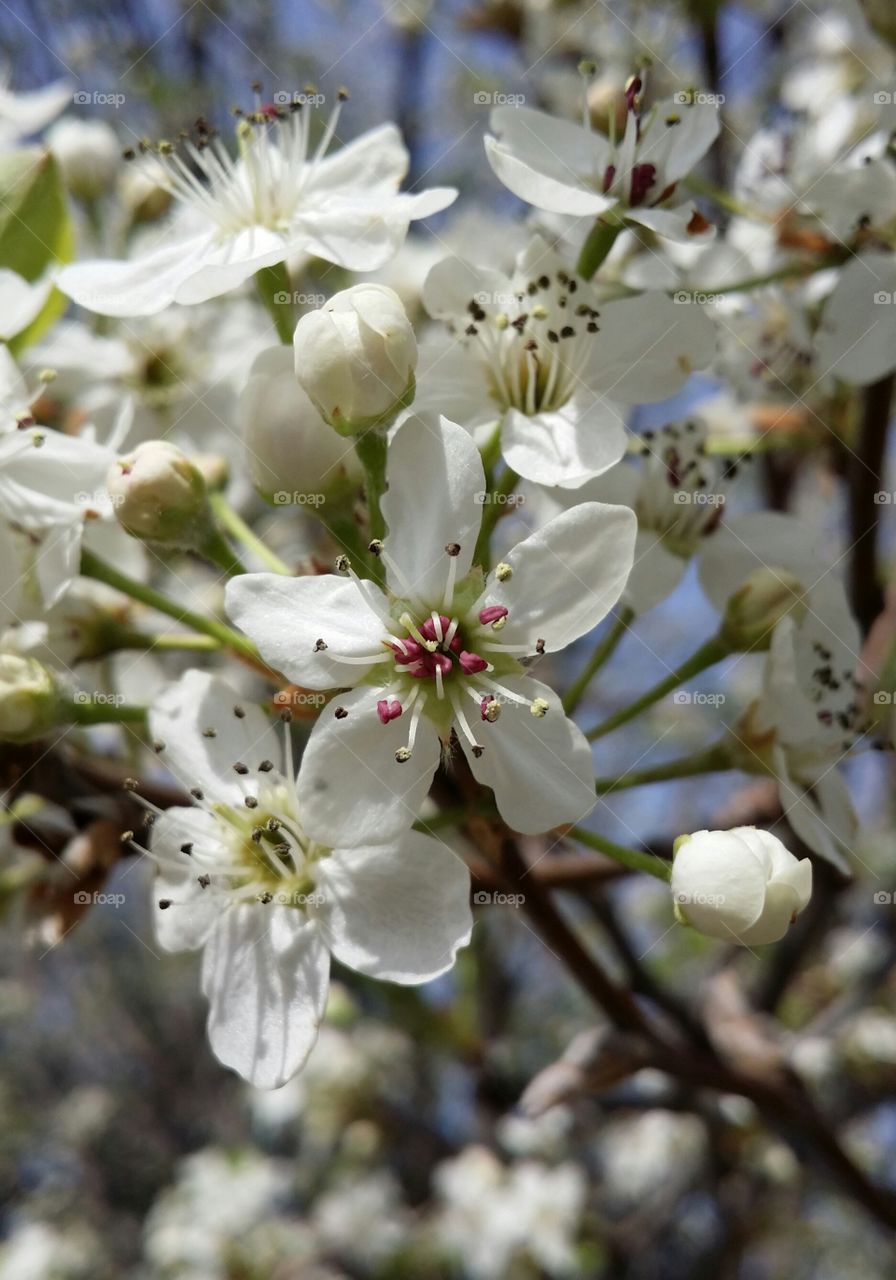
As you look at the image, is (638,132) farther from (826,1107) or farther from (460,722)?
(826,1107)

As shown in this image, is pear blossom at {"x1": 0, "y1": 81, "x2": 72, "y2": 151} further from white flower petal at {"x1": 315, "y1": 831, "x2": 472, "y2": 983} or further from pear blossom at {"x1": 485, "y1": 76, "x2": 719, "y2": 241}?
white flower petal at {"x1": 315, "y1": 831, "x2": 472, "y2": 983}

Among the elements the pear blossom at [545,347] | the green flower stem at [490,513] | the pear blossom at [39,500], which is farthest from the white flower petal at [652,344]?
the pear blossom at [39,500]

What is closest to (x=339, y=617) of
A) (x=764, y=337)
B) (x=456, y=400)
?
(x=456, y=400)

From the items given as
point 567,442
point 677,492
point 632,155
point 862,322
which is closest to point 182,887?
point 567,442

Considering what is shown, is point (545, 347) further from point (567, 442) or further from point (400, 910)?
point (400, 910)

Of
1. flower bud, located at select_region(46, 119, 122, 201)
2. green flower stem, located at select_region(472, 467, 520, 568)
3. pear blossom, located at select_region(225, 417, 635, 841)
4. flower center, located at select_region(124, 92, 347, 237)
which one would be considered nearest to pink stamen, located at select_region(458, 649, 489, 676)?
pear blossom, located at select_region(225, 417, 635, 841)
